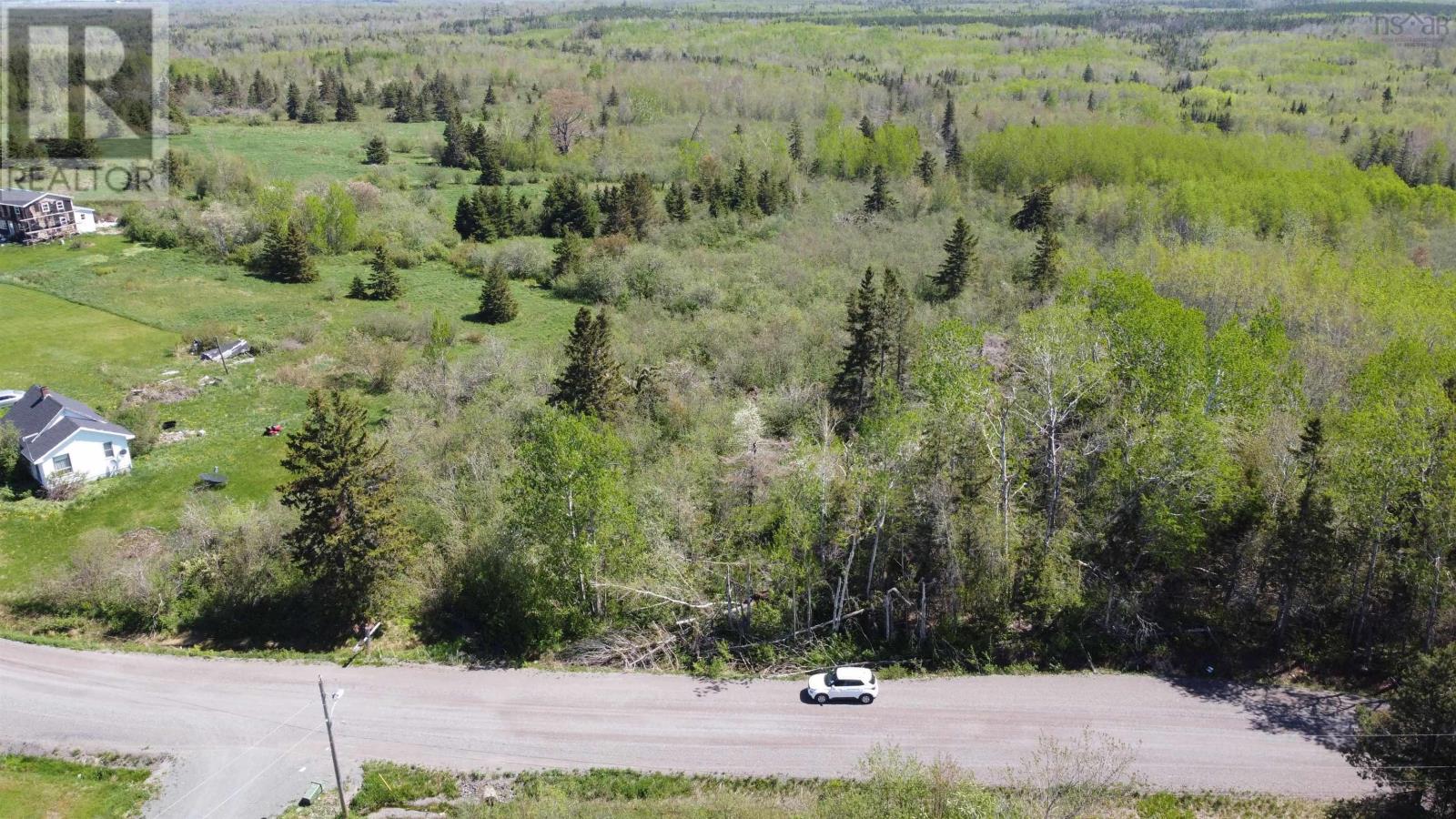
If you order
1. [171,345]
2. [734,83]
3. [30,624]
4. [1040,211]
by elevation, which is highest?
[734,83]

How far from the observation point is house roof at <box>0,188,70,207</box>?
3054 inches

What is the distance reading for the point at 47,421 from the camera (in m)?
42.4

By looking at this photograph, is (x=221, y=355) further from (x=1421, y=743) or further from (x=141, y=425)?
(x=1421, y=743)

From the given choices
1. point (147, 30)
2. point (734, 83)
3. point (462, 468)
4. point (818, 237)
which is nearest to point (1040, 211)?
point (818, 237)

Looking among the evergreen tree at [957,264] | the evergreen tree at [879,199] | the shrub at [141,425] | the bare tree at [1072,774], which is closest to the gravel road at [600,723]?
the bare tree at [1072,774]

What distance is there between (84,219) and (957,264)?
3123 inches

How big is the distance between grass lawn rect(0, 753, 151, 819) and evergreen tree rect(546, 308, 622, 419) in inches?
848

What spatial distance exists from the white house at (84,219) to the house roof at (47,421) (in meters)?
46.5

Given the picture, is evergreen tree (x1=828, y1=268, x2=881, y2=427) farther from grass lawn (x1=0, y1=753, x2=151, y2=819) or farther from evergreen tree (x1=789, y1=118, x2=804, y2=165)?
evergreen tree (x1=789, y1=118, x2=804, y2=165)

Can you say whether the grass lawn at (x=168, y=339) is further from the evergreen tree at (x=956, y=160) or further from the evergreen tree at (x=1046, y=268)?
the evergreen tree at (x=956, y=160)

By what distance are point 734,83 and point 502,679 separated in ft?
399

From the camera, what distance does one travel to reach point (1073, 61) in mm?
153750

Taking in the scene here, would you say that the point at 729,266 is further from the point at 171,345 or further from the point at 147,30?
the point at 147,30

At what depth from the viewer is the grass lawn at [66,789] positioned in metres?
23.8
